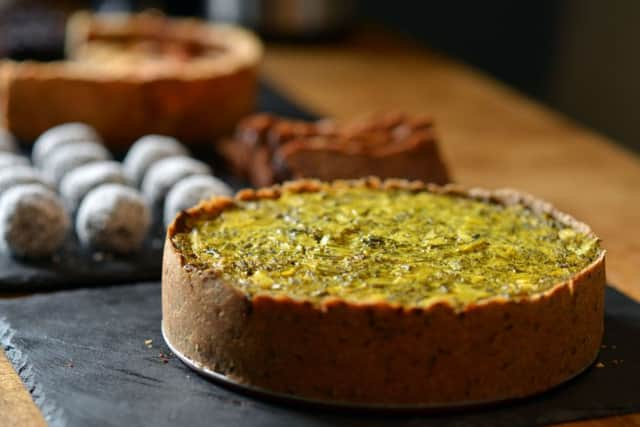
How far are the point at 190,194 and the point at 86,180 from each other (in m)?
0.38

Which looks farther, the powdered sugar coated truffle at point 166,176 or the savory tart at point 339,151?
the savory tart at point 339,151

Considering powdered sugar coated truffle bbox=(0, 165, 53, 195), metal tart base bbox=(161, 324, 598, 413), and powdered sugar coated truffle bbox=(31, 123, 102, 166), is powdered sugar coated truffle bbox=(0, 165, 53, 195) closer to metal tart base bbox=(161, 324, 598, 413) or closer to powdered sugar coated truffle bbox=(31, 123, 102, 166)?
powdered sugar coated truffle bbox=(31, 123, 102, 166)

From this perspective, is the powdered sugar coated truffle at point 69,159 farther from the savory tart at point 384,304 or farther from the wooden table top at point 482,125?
the wooden table top at point 482,125

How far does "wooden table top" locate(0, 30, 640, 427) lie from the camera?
4098 millimetres

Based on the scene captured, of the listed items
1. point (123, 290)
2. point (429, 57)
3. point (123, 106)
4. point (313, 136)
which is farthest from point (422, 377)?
point (429, 57)

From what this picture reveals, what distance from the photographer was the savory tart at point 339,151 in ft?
13.0

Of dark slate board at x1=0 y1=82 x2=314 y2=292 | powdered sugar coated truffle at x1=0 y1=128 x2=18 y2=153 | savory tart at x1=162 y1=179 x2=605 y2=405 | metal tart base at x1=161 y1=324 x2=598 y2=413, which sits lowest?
powdered sugar coated truffle at x1=0 y1=128 x2=18 y2=153

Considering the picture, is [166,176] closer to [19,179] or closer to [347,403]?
[19,179]

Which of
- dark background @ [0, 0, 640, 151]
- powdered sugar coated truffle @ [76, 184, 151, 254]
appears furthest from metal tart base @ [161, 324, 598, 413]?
dark background @ [0, 0, 640, 151]

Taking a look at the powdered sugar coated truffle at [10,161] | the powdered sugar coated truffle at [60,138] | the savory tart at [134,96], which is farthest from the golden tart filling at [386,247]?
the savory tart at [134,96]

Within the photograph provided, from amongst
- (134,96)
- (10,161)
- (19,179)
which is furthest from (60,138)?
(19,179)

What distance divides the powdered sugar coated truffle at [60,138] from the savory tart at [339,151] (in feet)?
1.92

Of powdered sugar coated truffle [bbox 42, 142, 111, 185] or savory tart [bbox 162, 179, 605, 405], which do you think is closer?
savory tart [bbox 162, 179, 605, 405]

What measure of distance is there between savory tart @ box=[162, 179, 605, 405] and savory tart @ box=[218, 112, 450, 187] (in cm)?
99
